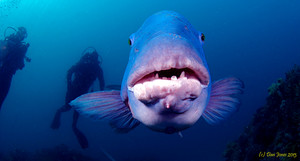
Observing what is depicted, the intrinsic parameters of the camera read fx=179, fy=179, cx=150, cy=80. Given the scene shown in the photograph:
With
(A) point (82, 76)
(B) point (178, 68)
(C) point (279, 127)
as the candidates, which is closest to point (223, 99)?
(B) point (178, 68)

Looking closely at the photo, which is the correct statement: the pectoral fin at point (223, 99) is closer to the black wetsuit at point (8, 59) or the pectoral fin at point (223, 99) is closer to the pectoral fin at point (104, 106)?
the pectoral fin at point (104, 106)

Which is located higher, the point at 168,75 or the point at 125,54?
the point at 125,54

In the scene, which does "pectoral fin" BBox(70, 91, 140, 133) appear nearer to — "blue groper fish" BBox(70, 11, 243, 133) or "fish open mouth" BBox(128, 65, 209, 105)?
"blue groper fish" BBox(70, 11, 243, 133)

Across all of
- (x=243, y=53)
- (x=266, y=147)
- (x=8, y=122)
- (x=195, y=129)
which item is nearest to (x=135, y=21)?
(x=243, y=53)

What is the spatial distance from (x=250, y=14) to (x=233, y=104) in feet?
385

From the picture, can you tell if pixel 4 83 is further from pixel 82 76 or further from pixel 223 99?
pixel 223 99

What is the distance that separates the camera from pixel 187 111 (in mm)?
1477

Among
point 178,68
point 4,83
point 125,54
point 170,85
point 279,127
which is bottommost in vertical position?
point 4,83

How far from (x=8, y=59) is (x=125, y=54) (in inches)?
3856

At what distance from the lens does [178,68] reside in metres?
1.14

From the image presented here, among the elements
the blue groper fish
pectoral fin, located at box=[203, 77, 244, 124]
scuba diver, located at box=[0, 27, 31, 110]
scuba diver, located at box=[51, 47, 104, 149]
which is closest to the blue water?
scuba diver, located at box=[51, 47, 104, 149]

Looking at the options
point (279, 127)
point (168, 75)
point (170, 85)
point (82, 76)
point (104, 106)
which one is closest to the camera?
point (170, 85)

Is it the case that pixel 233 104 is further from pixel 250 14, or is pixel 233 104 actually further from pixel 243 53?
pixel 250 14

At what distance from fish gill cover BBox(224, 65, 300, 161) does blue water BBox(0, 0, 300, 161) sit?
60.6 feet
